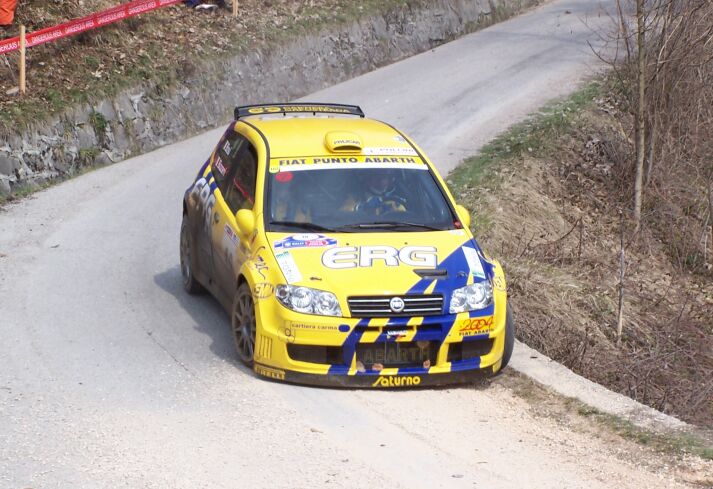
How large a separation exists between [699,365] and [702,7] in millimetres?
6588

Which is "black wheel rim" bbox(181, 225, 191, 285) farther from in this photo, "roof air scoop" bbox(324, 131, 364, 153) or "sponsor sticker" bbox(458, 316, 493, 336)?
"sponsor sticker" bbox(458, 316, 493, 336)

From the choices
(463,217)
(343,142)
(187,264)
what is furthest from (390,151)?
(187,264)

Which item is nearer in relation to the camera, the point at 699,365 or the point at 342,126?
the point at 342,126

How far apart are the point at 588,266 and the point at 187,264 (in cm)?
555

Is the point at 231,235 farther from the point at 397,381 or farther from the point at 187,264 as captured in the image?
the point at 397,381

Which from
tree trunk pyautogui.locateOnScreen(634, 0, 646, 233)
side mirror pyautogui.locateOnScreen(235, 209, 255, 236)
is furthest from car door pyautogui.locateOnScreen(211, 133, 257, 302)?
tree trunk pyautogui.locateOnScreen(634, 0, 646, 233)

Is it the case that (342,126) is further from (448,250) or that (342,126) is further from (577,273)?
(577,273)

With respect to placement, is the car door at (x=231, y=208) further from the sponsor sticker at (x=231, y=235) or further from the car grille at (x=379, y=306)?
the car grille at (x=379, y=306)

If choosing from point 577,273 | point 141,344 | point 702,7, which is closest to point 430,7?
point 702,7

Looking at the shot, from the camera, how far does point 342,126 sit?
9.81 meters

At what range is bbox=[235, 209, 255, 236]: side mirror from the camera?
27.9ft

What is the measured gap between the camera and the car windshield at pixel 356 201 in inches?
341

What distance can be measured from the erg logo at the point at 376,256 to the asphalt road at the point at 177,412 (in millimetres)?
949

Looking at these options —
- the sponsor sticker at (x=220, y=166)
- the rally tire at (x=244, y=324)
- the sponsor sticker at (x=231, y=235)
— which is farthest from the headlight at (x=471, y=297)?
the sponsor sticker at (x=220, y=166)
